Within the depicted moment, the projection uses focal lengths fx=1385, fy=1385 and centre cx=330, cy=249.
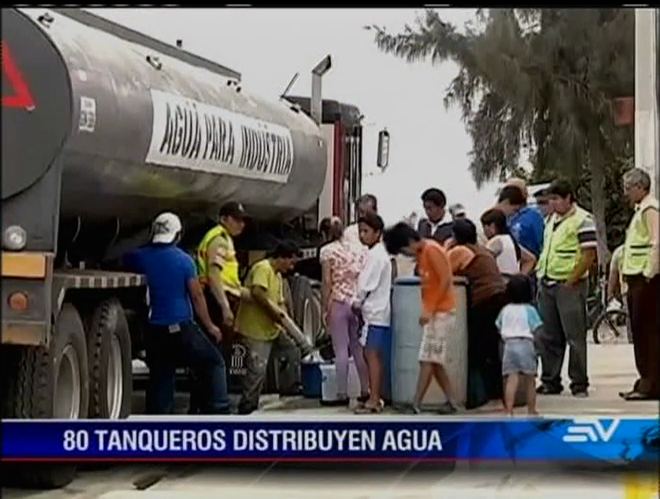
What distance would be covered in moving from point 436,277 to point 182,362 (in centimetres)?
153

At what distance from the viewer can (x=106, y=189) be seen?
728 cm

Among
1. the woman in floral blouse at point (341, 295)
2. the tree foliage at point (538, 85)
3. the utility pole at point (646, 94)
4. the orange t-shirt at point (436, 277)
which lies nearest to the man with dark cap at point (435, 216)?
the orange t-shirt at point (436, 277)

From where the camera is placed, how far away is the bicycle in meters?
6.85

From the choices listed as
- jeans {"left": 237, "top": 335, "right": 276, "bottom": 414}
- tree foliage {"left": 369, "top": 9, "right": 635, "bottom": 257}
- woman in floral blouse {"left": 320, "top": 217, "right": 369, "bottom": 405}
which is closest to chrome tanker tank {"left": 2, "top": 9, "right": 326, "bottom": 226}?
woman in floral blouse {"left": 320, "top": 217, "right": 369, "bottom": 405}

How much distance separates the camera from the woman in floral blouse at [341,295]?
Result: 300 inches

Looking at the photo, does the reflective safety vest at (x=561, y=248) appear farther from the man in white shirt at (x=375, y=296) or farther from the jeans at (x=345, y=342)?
the jeans at (x=345, y=342)

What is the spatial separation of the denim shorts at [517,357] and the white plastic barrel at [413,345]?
0.19 m

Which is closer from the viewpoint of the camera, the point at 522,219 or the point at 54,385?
the point at 54,385

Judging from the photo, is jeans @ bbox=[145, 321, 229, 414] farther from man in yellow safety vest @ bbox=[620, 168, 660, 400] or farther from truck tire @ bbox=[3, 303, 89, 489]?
man in yellow safety vest @ bbox=[620, 168, 660, 400]

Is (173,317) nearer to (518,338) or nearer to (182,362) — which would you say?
(182,362)

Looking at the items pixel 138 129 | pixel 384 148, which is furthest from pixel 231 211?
pixel 384 148

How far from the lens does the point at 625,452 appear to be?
5.89m

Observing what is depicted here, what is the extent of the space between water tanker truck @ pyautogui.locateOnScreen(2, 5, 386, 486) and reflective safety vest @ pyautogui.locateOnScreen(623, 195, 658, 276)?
159 centimetres

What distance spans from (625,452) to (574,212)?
1.52 m
